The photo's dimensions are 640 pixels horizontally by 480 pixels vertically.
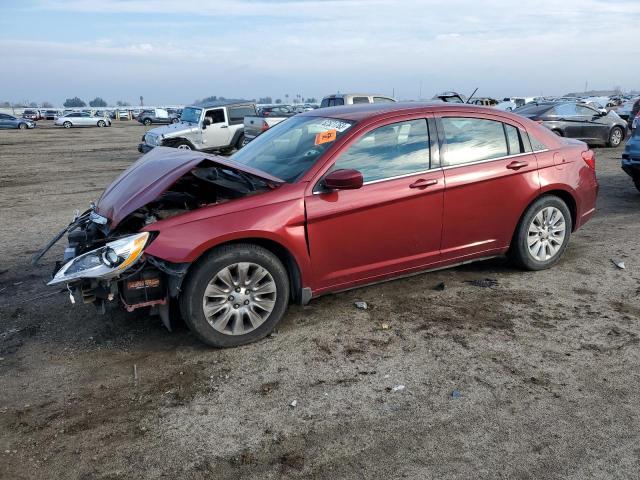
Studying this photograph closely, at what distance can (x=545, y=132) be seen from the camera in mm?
5555

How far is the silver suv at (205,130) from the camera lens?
16.9 meters

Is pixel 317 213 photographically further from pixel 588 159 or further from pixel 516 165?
pixel 588 159

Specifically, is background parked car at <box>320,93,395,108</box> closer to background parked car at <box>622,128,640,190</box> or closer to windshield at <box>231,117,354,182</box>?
background parked car at <box>622,128,640,190</box>

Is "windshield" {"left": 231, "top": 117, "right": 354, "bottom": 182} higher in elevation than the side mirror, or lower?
higher

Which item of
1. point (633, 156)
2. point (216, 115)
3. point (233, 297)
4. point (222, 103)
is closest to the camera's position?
point (233, 297)

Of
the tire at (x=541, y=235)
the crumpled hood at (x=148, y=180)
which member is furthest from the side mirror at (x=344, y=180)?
the tire at (x=541, y=235)

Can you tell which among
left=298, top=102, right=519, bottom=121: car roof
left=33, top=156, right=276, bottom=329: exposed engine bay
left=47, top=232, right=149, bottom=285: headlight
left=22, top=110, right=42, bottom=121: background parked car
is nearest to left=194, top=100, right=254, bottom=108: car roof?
left=298, top=102, right=519, bottom=121: car roof

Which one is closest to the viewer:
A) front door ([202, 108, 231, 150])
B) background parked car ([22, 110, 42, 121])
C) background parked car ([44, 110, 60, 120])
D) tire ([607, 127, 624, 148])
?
front door ([202, 108, 231, 150])

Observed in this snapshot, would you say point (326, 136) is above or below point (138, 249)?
above

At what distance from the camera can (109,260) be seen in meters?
3.79

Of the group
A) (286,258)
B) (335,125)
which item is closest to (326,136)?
(335,125)

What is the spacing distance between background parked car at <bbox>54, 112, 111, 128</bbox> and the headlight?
49729 mm

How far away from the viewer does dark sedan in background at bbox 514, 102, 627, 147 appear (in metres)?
15.8

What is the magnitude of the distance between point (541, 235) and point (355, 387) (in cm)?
296
